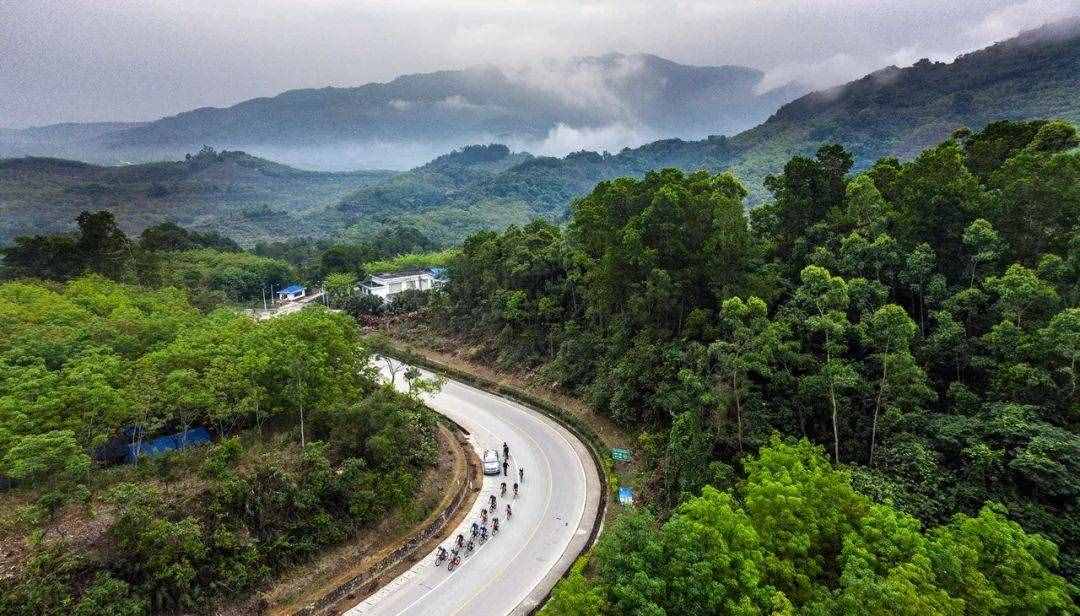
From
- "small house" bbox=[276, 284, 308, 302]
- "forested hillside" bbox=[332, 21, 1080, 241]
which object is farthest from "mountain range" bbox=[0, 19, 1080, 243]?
"small house" bbox=[276, 284, 308, 302]

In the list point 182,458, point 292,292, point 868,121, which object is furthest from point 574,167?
point 182,458

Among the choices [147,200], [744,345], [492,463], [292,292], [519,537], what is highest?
[147,200]

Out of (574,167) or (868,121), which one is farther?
(574,167)

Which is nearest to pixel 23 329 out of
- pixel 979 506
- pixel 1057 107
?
pixel 979 506

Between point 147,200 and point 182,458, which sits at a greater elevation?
point 147,200

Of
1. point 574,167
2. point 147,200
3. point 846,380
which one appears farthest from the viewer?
point 574,167

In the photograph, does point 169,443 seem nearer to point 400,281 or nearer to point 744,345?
point 744,345

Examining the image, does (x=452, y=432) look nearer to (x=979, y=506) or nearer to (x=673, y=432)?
(x=673, y=432)
